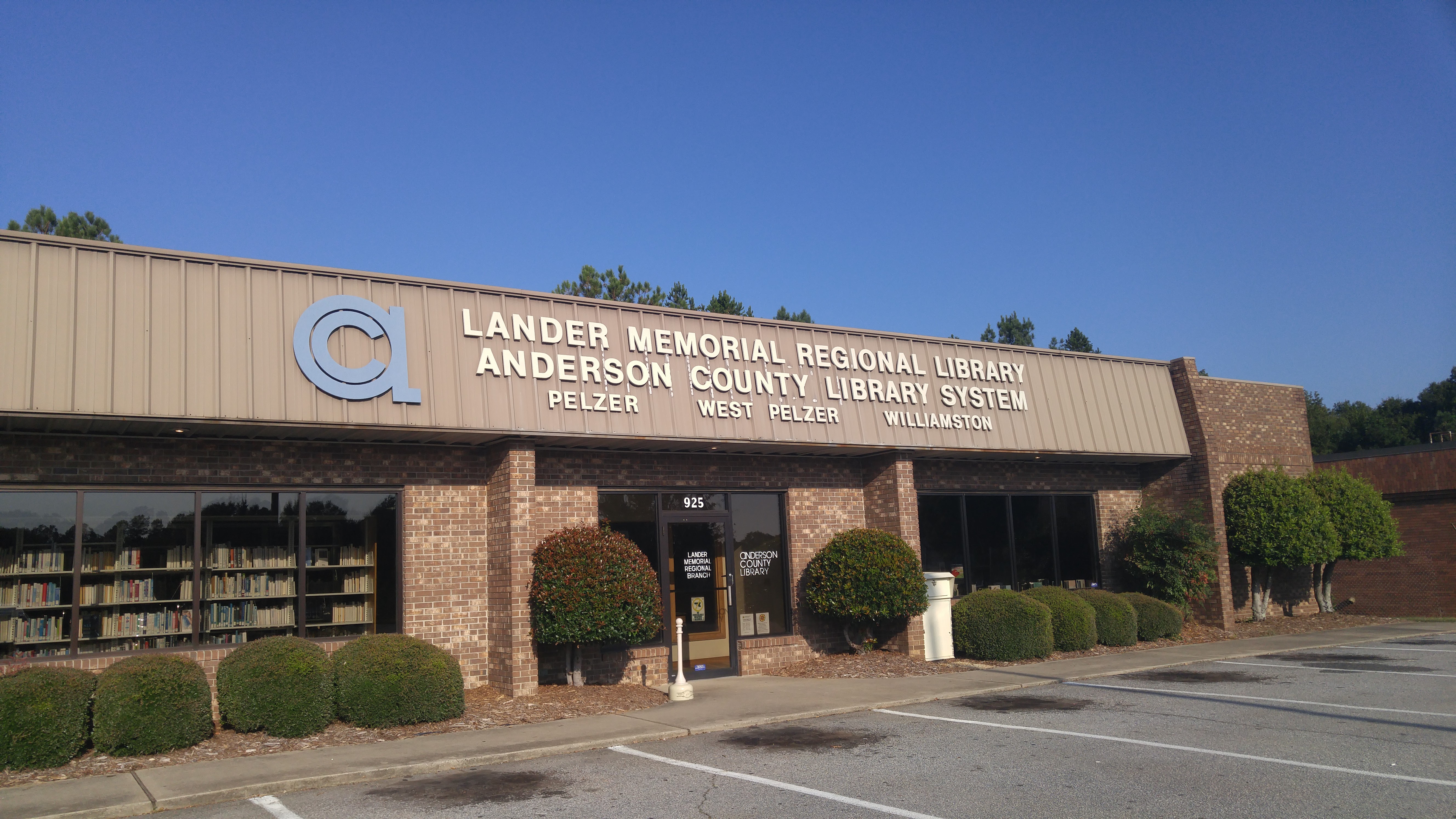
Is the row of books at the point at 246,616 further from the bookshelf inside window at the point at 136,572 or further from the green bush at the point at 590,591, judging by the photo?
the green bush at the point at 590,591

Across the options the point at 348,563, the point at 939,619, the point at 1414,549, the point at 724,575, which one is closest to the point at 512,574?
the point at 348,563

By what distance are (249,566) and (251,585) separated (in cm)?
25

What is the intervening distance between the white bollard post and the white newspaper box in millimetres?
5151

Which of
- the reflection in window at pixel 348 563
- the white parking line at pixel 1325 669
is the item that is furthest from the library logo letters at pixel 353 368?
the white parking line at pixel 1325 669

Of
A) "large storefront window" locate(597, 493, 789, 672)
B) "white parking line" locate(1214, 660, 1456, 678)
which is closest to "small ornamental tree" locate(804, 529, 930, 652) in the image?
"large storefront window" locate(597, 493, 789, 672)

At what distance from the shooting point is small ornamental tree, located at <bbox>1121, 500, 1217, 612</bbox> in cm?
1969

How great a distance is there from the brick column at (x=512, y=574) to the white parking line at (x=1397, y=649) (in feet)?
47.4

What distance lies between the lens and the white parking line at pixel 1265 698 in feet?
35.2

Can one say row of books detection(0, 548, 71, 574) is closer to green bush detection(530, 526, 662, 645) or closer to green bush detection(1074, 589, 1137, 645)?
green bush detection(530, 526, 662, 645)

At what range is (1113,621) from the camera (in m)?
18.0

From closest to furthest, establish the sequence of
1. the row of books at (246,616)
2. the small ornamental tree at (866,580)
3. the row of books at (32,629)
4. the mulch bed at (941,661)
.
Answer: the row of books at (32,629)
the row of books at (246,616)
the mulch bed at (941,661)
the small ornamental tree at (866,580)

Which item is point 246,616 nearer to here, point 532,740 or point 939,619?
point 532,740

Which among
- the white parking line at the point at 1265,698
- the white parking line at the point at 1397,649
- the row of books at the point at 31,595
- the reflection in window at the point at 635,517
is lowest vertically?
the white parking line at the point at 1397,649

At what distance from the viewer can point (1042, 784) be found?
26.0ft
